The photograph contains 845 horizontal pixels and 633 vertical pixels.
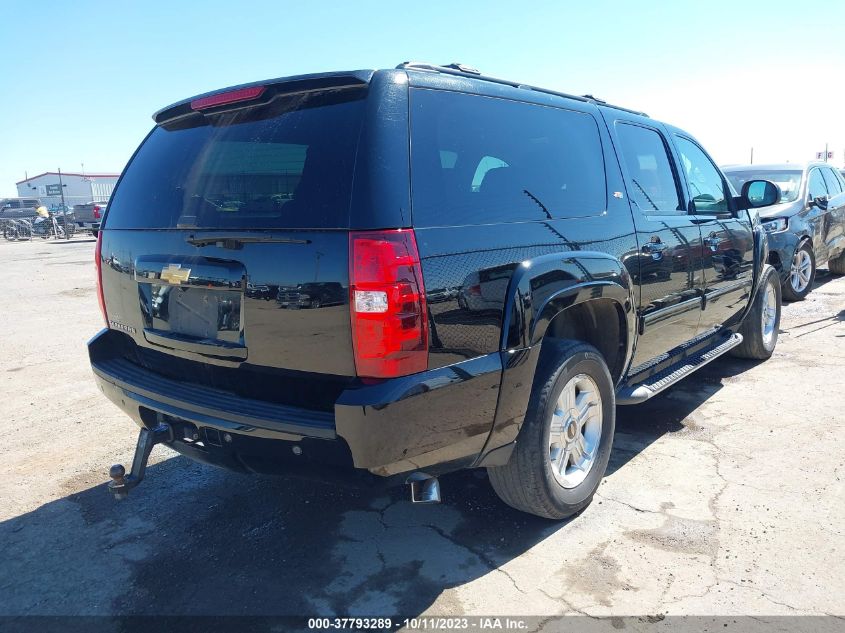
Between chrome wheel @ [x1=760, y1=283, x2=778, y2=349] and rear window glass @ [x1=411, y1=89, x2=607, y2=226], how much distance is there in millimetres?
3159

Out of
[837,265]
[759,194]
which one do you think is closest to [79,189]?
[837,265]

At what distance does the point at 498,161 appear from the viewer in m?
2.79

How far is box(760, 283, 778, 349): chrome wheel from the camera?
565 cm

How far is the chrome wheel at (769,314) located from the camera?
5654 mm

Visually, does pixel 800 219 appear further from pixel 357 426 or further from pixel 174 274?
pixel 174 274

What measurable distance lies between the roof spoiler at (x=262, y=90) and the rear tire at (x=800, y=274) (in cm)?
747

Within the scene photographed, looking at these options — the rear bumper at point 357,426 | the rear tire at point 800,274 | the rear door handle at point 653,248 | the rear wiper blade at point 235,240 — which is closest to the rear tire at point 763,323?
the rear door handle at point 653,248

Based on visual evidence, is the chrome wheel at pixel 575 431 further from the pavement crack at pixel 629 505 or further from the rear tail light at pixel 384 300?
the rear tail light at pixel 384 300

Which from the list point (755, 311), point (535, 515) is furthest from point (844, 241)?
point (535, 515)

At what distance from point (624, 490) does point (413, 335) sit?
1869 millimetres

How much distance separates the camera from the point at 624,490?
3.40 m

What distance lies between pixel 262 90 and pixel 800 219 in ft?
25.2

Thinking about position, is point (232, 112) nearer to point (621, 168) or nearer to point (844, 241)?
point (621, 168)

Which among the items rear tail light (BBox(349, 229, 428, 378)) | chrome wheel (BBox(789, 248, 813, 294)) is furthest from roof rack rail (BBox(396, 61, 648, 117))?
chrome wheel (BBox(789, 248, 813, 294))
